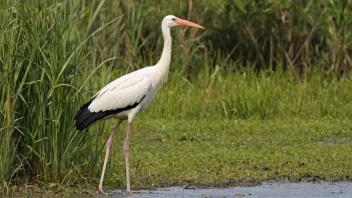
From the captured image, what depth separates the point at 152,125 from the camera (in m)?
11.0

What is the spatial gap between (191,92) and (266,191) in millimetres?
4835

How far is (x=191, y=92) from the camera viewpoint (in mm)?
12352

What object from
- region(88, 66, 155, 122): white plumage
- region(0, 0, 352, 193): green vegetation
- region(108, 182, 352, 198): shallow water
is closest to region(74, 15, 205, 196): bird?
region(88, 66, 155, 122): white plumage

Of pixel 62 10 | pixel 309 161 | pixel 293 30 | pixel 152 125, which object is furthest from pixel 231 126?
pixel 62 10

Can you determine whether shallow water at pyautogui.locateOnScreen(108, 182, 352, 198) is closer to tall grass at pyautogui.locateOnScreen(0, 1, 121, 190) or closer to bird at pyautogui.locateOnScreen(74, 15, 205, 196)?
bird at pyautogui.locateOnScreen(74, 15, 205, 196)

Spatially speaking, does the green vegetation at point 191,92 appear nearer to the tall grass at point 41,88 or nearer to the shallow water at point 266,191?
the tall grass at point 41,88

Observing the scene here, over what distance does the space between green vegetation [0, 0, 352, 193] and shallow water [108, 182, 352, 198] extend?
0.83 feet

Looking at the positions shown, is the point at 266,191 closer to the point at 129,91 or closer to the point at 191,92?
the point at 129,91

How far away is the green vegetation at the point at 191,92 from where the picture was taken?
286 inches

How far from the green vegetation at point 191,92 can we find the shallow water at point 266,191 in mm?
254

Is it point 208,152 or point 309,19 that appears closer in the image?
point 208,152

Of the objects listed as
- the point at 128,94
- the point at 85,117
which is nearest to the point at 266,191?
the point at 128,94

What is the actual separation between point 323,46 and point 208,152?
5.01 meters

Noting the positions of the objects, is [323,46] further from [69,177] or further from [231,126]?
[69,177]
